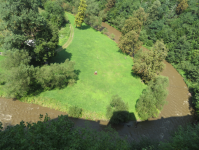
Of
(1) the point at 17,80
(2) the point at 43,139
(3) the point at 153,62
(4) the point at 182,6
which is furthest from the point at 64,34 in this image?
(4) the point at 182,6

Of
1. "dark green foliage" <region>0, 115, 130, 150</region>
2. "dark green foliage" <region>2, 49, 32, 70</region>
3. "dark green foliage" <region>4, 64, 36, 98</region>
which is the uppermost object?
"dark green foliage" <region>0, 115, 130, 150</region>

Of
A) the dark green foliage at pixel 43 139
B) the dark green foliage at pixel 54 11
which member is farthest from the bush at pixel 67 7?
the dark green foliage at pixel 43 139

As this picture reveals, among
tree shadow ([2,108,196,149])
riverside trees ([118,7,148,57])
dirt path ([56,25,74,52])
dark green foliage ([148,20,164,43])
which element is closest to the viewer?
tree shadow ([2,108,196,149])

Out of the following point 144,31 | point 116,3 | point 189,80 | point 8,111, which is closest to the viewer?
point 8,111

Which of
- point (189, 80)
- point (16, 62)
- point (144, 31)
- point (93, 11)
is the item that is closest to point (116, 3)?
point (93, 11)

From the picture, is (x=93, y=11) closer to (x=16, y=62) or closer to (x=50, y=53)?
(x=50, y=53)

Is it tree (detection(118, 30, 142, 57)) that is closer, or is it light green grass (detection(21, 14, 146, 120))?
light green grass (detection(21, 14, 146, 120))

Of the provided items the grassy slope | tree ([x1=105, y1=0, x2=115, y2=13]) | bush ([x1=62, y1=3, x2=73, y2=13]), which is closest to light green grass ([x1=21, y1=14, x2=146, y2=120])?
the grassy slope

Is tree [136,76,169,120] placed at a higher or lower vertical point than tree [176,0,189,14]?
lower

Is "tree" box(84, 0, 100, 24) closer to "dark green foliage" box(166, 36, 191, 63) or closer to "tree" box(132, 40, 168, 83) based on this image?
"dark green foliage" box(166, 36, 191, 63)
